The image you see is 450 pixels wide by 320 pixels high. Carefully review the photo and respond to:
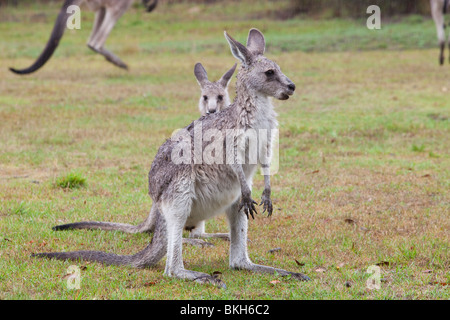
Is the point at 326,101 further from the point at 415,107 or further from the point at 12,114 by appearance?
the point at 12,114

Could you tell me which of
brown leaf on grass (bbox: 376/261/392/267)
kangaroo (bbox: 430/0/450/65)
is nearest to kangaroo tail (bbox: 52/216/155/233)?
brown leaf on grass (bbox: 376/261/392/267)

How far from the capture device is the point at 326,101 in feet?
31.8

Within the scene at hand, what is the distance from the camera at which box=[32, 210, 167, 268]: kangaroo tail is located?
3.72m

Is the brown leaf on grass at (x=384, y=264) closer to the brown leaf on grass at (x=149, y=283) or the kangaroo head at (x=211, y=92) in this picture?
the brown leaf on grass at (x=149, y=283)

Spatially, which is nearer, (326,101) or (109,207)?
(109,207)

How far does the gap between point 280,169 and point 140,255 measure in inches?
118

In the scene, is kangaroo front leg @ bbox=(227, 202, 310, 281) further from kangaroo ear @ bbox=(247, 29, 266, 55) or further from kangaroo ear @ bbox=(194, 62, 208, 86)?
kangaroo ear @ bbox=(194, 62, 208, 86)

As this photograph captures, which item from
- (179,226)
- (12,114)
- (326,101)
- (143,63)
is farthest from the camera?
(143,63)

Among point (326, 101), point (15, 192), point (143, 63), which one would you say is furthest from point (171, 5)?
point (15, 192)

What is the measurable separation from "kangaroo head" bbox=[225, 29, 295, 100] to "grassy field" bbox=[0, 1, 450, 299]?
1.03 meters

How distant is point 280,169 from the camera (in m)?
6.57

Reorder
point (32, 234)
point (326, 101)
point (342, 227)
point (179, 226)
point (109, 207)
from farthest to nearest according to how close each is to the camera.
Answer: point (326, 101) < point (109, 207) < point (342, 227) < point (32, 234) < point (179, 226)
